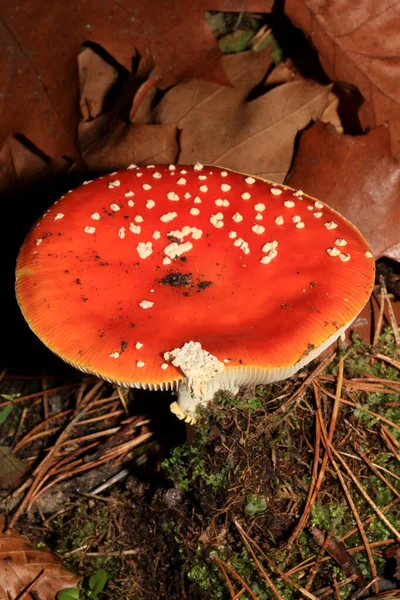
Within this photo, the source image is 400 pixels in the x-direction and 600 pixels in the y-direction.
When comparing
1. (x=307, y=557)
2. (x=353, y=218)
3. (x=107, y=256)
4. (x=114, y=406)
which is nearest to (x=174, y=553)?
(x=307, y=557)

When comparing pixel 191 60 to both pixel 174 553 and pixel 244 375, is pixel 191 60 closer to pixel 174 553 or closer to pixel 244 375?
pixel 244 375

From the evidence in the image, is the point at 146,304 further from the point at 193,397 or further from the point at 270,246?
the point at 270,246

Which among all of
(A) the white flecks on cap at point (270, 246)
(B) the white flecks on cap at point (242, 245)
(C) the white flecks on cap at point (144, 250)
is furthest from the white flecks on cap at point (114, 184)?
(A) the white flecks on cap at point (270, 246)

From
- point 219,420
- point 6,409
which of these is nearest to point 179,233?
point 219,420

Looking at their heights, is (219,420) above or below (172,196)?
below

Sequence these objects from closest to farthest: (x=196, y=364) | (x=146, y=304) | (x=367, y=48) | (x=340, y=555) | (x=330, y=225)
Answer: (x=196, y=364), (x=146, y=304), (x=330, y=225), (x=340, y=555), (x=367, y=48)

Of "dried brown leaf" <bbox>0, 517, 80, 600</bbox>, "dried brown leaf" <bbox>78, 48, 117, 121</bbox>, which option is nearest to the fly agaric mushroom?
"dried brown leaf" <bbox>0, 517, 80, 600</bbox>

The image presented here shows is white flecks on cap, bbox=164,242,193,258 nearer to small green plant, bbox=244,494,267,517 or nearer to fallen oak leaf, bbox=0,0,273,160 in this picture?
small green plant, bbox=244,494,267,517
